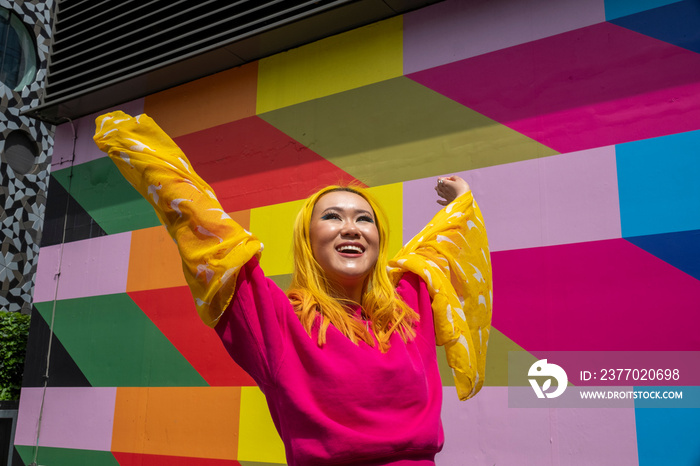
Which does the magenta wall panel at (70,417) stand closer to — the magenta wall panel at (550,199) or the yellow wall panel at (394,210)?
the yellow wall panel at (394,210)

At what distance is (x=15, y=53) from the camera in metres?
8.39

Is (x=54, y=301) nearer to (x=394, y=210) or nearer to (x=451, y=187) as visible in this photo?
(x=394, y=210)

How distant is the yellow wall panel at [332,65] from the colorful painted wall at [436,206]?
1cm

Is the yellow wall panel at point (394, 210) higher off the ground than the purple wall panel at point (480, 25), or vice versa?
the purple wall panel at point (480, 25)

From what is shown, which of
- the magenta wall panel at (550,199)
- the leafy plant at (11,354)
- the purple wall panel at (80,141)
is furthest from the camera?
the leafy plant at (11,354)

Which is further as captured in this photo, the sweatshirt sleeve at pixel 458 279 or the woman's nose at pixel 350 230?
the sweatshirt sleeve at pixel 458 279

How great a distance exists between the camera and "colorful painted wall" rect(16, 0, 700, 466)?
8.04 feet

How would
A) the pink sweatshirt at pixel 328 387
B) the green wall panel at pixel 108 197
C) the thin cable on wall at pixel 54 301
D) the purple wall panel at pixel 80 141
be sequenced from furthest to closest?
the purple wall panel at pixel 80 141 < the thin cable on wall at pixel 54 301 < the green wall panel at pixel 108 197 < the pink sweatshirt at pixel 328 387

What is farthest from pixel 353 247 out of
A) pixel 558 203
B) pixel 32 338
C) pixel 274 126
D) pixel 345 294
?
pixel 32 338

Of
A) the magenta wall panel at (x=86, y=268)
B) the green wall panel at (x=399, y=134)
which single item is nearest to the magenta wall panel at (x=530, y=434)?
the green wall panel at (x=399, y=134)

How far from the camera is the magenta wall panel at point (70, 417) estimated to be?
3.98 metres

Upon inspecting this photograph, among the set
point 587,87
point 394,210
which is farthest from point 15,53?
point 587,87

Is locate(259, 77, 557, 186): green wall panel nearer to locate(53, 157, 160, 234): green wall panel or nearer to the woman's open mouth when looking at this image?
locate(53, 157, 160, 234): green wall panel

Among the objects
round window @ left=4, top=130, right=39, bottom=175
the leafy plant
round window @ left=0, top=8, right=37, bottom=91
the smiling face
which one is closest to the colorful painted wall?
the leafy plant
